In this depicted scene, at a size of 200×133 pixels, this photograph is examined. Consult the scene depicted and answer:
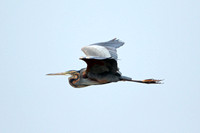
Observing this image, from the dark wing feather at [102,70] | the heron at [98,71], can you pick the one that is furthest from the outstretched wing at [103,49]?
the dark wing feather at [102,70]

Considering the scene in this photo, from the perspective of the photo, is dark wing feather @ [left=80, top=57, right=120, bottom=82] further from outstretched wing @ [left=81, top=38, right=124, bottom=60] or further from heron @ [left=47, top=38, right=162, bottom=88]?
outstretched wing @ [left=81, top=38, right=124, bottom=60]

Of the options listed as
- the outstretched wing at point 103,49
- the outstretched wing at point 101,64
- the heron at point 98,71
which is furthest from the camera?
the outstretched wing at point 103,49

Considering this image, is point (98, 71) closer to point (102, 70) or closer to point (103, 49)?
point (102, 70)

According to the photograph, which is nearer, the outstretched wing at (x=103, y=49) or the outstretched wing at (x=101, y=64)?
the outstretched wing at (x=101, y=64)

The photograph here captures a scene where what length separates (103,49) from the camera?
17250mm

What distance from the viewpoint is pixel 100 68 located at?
16.4 metres

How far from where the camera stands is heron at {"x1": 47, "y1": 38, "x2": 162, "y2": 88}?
16141 millimetres

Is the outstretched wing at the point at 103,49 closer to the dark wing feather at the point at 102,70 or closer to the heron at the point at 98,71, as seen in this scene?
the heron at the point at 98,71

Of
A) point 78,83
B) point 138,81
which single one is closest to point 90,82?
point 78,83

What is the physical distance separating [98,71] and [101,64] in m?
0.41

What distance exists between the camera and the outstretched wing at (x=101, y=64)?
1599 centimetres

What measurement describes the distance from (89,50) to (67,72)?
3.66 ft

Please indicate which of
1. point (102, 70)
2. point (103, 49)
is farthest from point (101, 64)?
point (103, 49)

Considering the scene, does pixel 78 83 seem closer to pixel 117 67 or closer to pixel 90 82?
pixel 90 82
